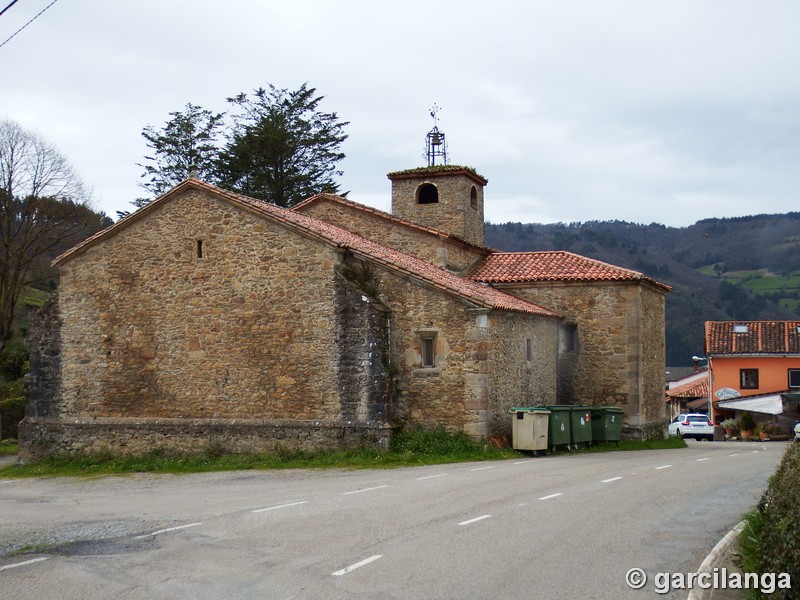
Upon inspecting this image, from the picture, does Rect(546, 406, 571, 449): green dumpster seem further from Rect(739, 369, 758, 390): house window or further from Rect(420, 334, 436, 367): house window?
Rect(739, 369, 758, 390): house window

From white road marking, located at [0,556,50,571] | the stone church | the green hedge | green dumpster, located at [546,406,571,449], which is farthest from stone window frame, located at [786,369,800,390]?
white road marking, located at [0,556,50,571]

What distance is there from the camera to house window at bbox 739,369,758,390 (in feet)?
152

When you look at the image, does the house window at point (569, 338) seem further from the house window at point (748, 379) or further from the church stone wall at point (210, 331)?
the house window at point (748, 379)

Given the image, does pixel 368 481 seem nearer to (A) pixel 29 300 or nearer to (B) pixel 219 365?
(B) pixel 219 365

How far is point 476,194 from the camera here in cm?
3102

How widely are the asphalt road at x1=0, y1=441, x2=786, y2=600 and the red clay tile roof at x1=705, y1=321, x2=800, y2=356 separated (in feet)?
99.2

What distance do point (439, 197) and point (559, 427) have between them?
10.9m

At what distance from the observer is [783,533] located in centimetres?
720

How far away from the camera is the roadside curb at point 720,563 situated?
8.10 metres

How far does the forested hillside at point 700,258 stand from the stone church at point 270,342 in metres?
85.5

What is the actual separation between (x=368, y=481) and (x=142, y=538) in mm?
6094

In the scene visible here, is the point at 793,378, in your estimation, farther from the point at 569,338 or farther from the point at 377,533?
the point at 377,533

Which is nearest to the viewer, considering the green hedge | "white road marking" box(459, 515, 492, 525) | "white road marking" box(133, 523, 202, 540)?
the green hedge

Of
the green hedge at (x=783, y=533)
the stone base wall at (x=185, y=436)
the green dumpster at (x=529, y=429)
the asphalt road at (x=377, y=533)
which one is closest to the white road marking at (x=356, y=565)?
the asphalt road at (x=377, y=533)
